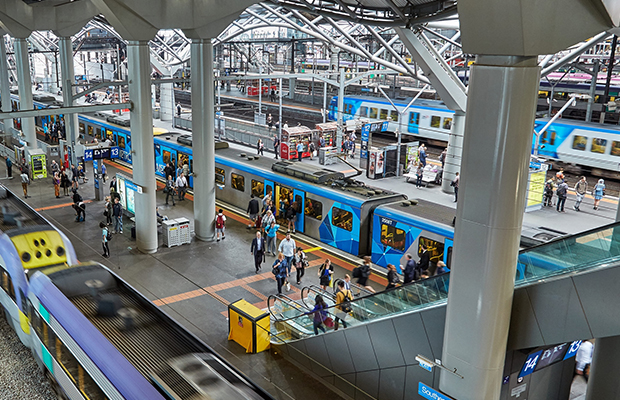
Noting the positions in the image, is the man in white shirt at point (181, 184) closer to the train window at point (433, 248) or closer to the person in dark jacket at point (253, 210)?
the person in dark jacket at point (253, 210)

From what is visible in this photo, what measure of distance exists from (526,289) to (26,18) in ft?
93.3

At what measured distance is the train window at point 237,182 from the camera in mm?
23078

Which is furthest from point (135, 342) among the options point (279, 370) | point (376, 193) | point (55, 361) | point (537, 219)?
point (537, 219)

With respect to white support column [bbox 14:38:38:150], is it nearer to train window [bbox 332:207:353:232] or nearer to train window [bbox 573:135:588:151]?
train window [bbox 332:207:353:232]

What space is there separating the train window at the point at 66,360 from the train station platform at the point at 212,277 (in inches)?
147

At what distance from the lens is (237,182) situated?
2341 cm

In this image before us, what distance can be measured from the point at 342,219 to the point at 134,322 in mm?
10017

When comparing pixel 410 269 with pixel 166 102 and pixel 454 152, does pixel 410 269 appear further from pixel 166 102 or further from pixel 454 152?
pixel 166 102

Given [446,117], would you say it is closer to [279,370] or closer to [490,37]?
[279,370]

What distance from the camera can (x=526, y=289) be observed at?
8.04 meters

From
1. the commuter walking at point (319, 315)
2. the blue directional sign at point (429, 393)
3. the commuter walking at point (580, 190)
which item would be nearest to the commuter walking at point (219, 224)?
the commuter walking at point (319, 315)

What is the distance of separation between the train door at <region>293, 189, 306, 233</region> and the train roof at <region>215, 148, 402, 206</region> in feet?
0.83

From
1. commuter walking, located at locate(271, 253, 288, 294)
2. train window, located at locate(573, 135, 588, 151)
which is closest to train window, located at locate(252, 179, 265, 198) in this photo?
commuter walking, located at locate(271, 253, 288, 294)

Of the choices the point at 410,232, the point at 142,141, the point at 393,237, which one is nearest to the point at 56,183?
the point at 142,141
